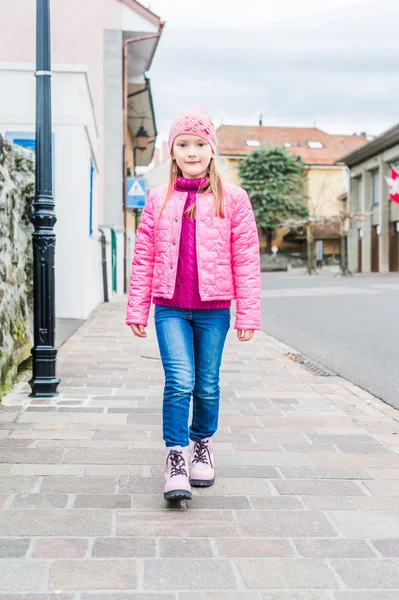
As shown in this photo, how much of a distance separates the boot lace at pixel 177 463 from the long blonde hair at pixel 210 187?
107 cm

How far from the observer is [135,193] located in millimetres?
21844

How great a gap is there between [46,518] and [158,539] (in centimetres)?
50

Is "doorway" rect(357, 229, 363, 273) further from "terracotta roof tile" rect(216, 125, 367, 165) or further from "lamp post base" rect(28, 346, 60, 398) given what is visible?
"lamp post base" rect(28, 346, 60, 398)

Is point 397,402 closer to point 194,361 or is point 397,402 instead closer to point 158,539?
point 194,361

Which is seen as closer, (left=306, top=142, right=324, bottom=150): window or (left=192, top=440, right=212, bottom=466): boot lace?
(left=192, top=440, right=212, bottom=466): boot lace

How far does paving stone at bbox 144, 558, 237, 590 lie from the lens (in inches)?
95.7

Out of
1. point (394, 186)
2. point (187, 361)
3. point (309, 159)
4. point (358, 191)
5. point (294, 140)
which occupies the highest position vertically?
point (294, 140)

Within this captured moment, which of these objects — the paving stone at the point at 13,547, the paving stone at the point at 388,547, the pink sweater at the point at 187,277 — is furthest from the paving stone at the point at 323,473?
the paving stone at the point at 13,547

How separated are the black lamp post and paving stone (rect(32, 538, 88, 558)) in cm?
281

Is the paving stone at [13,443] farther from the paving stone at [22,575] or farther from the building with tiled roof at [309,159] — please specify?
the building with tiled roof at [309,159]

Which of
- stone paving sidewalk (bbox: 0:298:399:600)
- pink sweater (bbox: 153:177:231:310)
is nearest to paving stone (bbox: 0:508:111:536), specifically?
stone paving sidewalk (bbox: 0:298:399:600)

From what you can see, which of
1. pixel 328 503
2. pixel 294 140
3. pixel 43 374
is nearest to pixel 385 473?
pixel 328 503

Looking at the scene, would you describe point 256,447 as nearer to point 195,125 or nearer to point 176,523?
point 176,523

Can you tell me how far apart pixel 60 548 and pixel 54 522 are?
0.29 metres
